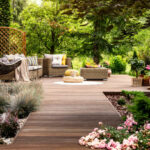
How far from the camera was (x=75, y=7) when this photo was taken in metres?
2.07

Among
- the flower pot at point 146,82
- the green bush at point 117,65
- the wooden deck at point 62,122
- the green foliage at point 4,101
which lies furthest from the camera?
the green bush at point 117,65

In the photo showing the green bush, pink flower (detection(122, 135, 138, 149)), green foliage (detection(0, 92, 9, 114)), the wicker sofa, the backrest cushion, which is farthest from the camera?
the green bush

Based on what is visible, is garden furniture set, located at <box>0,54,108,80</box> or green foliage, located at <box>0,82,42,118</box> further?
garden furniture set, located at <box>0,54,108,80</box>

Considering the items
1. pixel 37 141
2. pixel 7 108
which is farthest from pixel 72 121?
pixel 7 108

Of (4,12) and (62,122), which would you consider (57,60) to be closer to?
(4,12)

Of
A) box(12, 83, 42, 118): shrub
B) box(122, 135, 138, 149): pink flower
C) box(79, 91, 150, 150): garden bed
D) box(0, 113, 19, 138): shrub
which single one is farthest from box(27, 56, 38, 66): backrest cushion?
box(122, 135, 138, 149): pink flower

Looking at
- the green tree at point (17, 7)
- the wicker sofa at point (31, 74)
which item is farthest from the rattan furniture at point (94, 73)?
the green tree at point (17, 7)

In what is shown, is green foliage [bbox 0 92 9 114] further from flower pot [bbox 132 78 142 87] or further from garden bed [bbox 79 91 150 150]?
flower pot [bbox 132 78 142 87]

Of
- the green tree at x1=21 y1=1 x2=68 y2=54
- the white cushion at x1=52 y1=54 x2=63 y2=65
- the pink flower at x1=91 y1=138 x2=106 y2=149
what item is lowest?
the pink flower at x1=91 y1=138 x2=106 y2=149

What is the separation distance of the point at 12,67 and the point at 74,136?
3970mm

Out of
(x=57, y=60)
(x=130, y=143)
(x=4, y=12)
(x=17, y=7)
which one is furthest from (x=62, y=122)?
(x=17, y=7)

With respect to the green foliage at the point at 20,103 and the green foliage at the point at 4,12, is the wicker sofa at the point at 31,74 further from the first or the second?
the green foliage at the point at 20,103

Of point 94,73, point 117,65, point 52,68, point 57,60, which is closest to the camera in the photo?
point 94,73

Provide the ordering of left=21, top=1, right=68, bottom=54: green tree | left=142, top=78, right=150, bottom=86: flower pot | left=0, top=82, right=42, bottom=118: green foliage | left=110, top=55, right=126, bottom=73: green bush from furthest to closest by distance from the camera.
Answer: left=21, top=1, right=68, bottom=54: green tree < left=110, top=55, right=126, bottom=73: green bush < left=142, top=78, right=150, bottom=86: flower pot < left=0, top=82, right=42, bottom=118: green foliage
